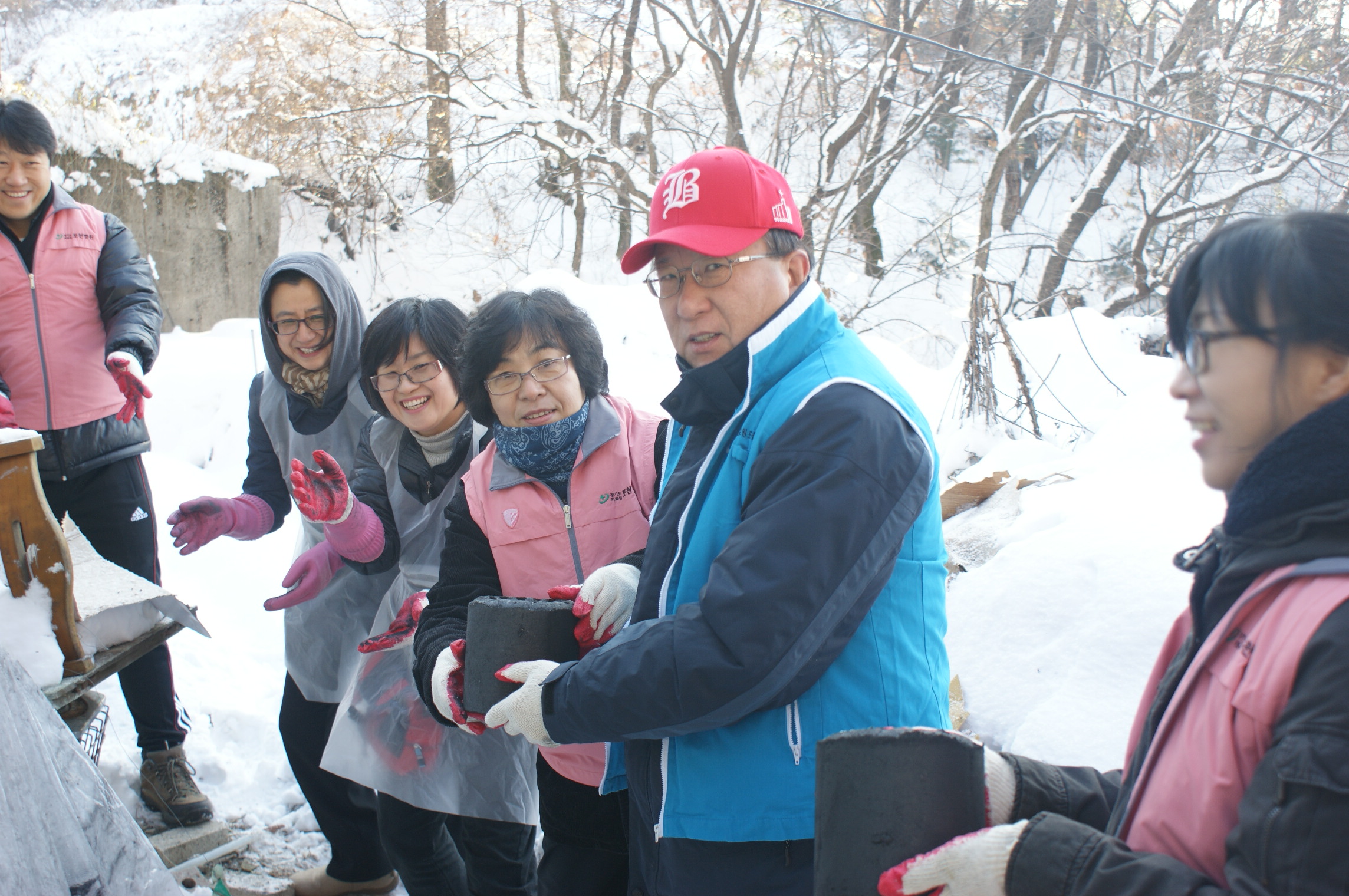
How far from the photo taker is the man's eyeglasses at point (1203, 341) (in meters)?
0.89

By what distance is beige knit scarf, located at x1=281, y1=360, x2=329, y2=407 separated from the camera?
8.28 ft

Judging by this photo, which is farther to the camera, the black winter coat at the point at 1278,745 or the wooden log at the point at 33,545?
the wooden log at the point at 33,545

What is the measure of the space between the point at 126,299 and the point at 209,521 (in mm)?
947

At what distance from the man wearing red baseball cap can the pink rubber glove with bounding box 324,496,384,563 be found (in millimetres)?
937

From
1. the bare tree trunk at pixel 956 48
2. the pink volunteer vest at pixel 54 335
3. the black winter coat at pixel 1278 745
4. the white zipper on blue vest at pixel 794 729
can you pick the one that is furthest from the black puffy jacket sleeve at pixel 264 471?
the bare tree trunk at pixel 956 48

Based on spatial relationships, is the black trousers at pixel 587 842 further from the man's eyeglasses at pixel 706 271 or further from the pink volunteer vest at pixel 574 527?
the man's eyeglasses at pixel 706 271

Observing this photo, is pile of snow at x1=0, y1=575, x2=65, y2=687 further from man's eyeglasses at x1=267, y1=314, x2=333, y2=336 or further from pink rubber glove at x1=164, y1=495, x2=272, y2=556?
man's eyeglasses at x1=267, y1=314, x2=333, y2=336

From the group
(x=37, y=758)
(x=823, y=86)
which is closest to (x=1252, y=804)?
(x=37, y=758)

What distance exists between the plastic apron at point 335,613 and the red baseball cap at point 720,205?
1345mm

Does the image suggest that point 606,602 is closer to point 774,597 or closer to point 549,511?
point 549,511

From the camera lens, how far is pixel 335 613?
252cm

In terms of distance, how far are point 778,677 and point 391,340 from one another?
1444mm

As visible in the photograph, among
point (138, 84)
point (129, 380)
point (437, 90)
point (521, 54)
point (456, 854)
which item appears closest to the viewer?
point (456, 854)

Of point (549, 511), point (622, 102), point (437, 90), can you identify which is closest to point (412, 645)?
point (549, 511)
